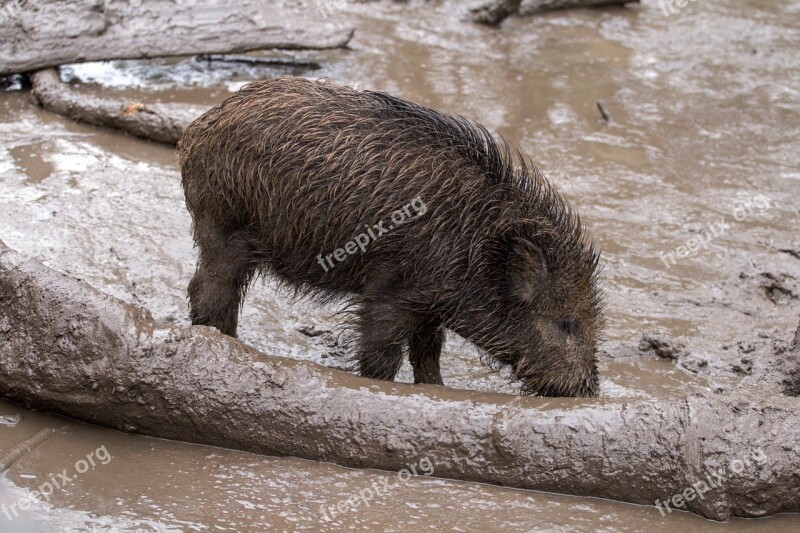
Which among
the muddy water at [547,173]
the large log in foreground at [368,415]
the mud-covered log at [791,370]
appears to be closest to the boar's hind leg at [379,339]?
the large log in foreground at [368,415]

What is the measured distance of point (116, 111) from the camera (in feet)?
27.9

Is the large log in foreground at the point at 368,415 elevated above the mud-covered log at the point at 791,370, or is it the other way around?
the large log in foreground at the point at 368,415

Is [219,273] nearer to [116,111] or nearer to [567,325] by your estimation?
[567,325]

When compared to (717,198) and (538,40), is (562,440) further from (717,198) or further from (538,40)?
(538,40)

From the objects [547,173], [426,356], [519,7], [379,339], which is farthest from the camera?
[519,7]


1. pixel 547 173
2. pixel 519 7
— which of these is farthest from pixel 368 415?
pixel 519 7

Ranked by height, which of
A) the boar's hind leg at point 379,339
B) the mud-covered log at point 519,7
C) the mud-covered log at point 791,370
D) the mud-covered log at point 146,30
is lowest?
the mud-covered log at point 791,370

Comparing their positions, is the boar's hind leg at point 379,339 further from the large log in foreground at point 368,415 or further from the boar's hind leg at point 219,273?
the boar's hind leg at point 219,273

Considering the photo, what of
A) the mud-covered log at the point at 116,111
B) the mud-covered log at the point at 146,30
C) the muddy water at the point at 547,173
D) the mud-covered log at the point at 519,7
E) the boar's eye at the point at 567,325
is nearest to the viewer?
the muddy water at the point at 547,173

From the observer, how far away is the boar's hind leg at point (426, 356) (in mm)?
5664

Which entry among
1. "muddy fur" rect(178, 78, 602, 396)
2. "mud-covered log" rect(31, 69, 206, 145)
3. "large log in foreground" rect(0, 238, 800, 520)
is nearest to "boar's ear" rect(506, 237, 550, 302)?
"muddy fur" rect(178, 78, 602, 396)

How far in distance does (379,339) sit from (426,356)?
48cm

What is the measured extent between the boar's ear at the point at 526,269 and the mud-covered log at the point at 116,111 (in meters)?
3.81

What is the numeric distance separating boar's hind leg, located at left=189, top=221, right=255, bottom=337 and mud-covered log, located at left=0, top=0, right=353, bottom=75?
4.47 metres
